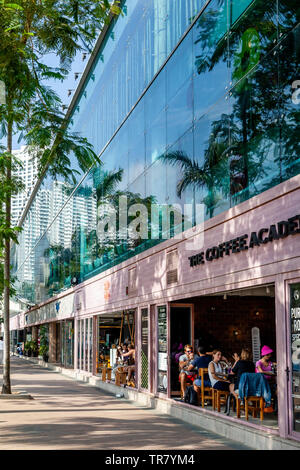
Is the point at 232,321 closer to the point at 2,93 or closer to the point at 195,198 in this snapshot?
the point at 195,198

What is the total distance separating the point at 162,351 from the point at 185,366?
131 centimetres

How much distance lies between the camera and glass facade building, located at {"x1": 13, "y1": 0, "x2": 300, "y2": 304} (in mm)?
10766

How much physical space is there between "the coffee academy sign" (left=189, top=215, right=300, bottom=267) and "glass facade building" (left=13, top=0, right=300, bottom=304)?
83 cm

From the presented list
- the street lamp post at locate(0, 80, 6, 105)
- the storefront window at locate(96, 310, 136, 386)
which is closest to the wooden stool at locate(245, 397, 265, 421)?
the street lamp post at locate(0, 80, 6, 105)

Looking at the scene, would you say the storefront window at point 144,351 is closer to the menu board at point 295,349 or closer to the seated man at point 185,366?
the seated man at point 185,366

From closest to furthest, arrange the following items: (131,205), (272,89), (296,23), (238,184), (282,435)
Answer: (282,435)
(296,23)
(272,89)
(238,184)
(131,205)

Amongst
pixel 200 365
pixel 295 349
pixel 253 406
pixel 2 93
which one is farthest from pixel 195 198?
pixel 295 349

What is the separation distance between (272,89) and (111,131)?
14066mm

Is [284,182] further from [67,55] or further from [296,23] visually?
[67,55]

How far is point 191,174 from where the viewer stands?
14.8 meters

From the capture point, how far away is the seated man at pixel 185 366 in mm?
14859

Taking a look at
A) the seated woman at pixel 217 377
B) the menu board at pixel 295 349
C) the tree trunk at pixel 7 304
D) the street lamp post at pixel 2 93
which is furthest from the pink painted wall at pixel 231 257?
the street lamp post at pixel 2 93

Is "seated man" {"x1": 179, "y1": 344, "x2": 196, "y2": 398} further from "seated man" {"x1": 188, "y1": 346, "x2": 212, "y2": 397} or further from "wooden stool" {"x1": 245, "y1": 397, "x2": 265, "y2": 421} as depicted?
"wooden stool" {"x1": 245, "y1": 397, "x2": 265, "y2": 421}
